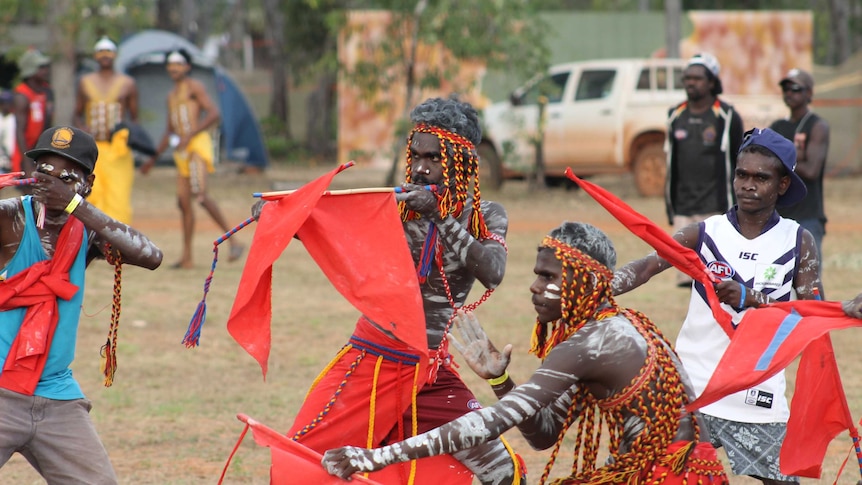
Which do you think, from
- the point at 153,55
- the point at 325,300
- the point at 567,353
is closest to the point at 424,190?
the point at 567,353

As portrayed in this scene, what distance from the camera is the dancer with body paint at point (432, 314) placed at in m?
4.27

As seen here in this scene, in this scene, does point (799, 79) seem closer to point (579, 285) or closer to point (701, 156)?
point (701, 156)

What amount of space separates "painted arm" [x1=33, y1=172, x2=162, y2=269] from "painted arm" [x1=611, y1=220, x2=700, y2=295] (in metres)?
1.69

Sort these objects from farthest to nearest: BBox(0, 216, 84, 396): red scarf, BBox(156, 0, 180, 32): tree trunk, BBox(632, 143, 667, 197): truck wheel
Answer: BBox(156, 0, 180, 32): tree trunk, BBox(632, 143, 667, 197): truck wheel, BBox(0, 216, 84, 396): red scarf

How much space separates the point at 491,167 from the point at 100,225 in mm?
15917

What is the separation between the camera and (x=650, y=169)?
19031mm

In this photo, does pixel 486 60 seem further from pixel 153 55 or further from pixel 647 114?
pixel 153 55

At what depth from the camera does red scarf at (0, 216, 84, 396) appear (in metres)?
4.16

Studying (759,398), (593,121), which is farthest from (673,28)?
(759,398)

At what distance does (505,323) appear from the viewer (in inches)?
383

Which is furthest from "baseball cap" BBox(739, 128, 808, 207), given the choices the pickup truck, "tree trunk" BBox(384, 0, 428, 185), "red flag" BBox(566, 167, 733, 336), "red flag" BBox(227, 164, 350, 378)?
"tree trunk" BBox(384, 0, 428, 185)

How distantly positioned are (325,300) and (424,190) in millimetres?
6716

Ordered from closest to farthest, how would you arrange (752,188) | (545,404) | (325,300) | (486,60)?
1. (545,404)
2. (752,188)
3. (325,300)
4. (486,60)

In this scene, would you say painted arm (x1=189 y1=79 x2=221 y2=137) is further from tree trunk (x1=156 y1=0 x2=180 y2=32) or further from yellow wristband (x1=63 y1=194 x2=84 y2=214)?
tree trunk (x1=156 y1=0 x2=180 y2=32)
